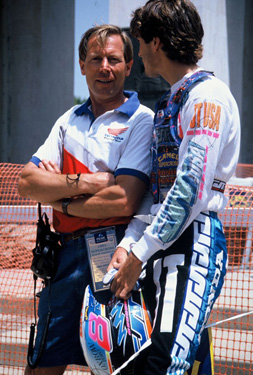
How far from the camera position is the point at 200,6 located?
8.63 meters

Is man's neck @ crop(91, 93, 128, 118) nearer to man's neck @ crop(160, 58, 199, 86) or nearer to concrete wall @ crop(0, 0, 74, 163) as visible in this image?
man's neck @ crop(160, 58, 199, 86)

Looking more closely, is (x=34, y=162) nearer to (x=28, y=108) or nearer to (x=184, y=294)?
(x=184, y=294)

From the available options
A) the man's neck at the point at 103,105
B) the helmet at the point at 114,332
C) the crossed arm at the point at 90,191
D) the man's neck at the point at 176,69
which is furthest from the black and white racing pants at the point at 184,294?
the man's neck at the point at 103,105

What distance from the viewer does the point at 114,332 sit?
195 centimetres

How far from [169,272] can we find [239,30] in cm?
904

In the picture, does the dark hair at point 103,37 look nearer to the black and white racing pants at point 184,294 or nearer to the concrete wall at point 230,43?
the black and white racing pants at point 184,294

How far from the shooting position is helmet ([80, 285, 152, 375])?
1.93 m

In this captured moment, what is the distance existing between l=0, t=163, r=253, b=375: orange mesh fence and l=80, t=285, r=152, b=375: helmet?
1.63m

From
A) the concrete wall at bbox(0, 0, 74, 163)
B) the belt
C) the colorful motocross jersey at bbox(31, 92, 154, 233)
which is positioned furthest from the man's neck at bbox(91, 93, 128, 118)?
the concrete wall at bbox(0, 0, 74, 163)

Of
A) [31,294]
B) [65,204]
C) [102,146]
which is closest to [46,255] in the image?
[65,204]

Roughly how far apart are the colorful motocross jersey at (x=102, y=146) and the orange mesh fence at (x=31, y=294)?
156 cm

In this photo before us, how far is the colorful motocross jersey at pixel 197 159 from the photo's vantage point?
6.11 ft

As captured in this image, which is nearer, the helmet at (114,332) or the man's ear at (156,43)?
the helmet at (114,332)

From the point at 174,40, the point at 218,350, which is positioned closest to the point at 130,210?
the point at 174,40
